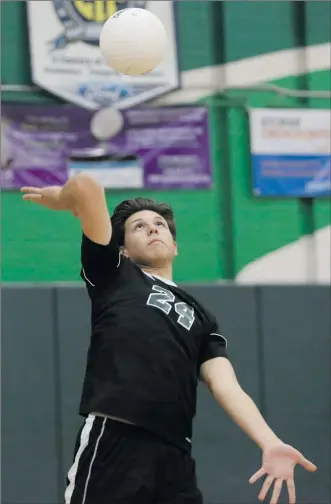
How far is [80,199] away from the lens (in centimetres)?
323

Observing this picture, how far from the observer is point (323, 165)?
26.1 ft

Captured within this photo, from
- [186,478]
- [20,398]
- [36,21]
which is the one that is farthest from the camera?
[36,21]

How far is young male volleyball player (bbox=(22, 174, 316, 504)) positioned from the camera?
10.7 feet

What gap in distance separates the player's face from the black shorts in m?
0.67

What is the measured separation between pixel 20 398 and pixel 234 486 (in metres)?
1.44

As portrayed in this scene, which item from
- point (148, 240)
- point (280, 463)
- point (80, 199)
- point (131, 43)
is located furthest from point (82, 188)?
point (131, 43)

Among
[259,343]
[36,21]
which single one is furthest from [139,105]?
[259,343]

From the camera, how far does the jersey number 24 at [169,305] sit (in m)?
3.51

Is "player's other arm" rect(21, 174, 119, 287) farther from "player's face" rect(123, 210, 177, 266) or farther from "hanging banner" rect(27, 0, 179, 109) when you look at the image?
"hanging banner" rect(27, 0, 179, 109)

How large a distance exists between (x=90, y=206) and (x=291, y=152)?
490 cm

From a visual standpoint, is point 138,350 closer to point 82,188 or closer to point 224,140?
point 82,188

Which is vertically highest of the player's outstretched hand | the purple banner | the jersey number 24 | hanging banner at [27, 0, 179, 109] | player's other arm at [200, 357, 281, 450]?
hanging banner at [27, 0, 179, 109]

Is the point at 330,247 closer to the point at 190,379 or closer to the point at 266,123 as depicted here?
the point at 266,123

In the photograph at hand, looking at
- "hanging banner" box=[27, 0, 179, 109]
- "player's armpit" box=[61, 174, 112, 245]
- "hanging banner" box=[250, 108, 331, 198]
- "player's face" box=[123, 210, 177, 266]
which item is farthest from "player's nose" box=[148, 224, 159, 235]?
"hanging banner" box=[250, 108, 331, 198]
